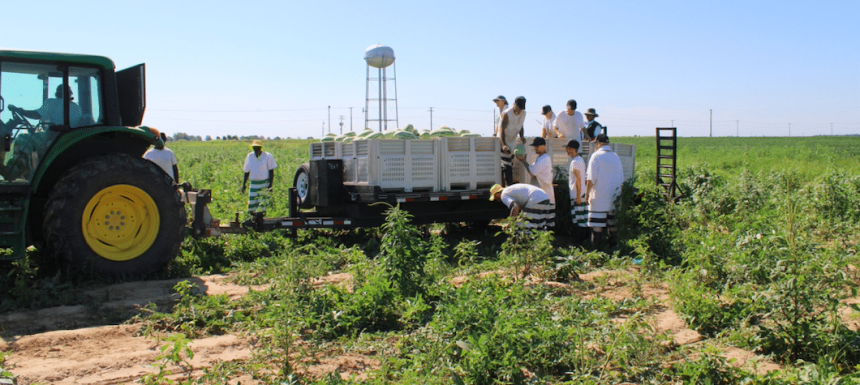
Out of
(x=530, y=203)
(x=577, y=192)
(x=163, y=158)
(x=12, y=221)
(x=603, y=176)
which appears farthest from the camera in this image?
(x=163, y=158)

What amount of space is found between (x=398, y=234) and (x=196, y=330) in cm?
190

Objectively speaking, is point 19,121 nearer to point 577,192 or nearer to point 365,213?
point 365,213

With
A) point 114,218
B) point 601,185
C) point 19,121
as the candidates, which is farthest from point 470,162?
point 19,121

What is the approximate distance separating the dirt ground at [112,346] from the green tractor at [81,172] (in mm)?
610

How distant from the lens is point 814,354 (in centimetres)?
430

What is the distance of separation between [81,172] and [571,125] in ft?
24.3

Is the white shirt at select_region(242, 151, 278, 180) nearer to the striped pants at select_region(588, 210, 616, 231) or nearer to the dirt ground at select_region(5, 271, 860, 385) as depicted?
the dirt ground at select_region(5, 271, 860, 385)

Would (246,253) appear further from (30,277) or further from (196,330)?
(196,330)

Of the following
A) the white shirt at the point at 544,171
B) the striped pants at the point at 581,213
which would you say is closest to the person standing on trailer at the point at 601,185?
the striped pants at the point at 581,213

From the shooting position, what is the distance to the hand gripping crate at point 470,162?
31.0ft

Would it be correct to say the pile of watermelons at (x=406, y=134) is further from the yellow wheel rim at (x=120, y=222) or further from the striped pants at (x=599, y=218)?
the yellow wheel rim at (x=120, y=222)

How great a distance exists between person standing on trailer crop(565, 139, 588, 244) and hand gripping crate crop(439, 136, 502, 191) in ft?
3.82

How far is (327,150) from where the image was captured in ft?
34.7

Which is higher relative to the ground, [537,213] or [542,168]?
[542,168]
